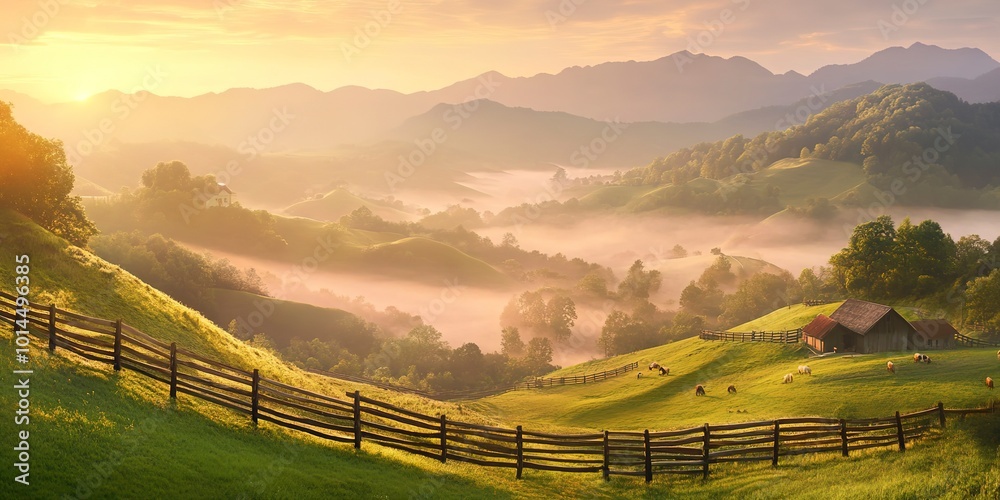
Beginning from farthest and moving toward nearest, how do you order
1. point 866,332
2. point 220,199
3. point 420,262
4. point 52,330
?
point 420,262, point 220,199, point 866,332, point 52,330

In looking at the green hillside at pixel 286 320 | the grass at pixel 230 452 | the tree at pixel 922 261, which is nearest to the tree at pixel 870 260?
the tree at pixel 922 261

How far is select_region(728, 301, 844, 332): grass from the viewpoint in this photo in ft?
229

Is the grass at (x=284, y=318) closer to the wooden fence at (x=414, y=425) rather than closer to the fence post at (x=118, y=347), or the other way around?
the wooden fence at (x=414, y=425)

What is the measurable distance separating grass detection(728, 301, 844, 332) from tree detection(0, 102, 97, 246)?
65.2m

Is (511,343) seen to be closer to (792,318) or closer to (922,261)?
(792,318)

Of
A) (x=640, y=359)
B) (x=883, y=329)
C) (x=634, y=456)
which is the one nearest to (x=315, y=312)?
(x=640, y=359)

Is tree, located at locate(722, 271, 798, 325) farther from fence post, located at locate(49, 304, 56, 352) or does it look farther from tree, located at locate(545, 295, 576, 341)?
fence post, located at locate(49, 304, 56, 352)

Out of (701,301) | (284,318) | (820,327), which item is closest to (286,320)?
(284,318)

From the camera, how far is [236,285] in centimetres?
9288

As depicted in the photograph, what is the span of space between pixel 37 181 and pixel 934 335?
233 feet

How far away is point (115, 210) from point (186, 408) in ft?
447

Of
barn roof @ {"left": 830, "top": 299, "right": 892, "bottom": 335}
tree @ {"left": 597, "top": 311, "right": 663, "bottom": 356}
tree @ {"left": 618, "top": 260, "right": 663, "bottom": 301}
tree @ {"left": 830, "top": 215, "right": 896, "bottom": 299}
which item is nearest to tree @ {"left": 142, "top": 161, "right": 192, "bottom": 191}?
tree @ {"left": 597, "top": 311, "right": 663, "bottom": 356}

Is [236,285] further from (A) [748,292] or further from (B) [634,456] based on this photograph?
(A) [748,292]

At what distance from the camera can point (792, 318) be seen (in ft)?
240
